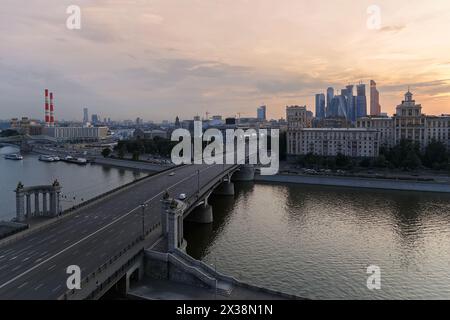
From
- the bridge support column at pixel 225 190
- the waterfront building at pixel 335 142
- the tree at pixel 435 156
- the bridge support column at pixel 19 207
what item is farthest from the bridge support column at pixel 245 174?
the bridge support column at pixel 19 207

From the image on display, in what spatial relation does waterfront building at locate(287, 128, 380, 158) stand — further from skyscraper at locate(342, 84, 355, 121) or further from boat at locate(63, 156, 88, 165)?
skyscraper at locate(342, 84, 355, 121)

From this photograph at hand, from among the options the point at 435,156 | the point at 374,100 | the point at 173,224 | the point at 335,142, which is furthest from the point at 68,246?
the point at 374,100

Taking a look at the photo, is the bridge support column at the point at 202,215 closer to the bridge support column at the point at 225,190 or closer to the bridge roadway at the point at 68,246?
the bridge roadway at the point at 68,246

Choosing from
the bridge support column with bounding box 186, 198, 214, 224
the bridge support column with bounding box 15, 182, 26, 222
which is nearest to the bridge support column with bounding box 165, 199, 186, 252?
the bridge support column with bounding box 15, 182, 26, 222

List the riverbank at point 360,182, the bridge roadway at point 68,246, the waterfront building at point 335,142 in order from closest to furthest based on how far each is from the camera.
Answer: the bridge roadway at point 68,246, the riverbank at point 360,182, the waterfront building at point 335,142

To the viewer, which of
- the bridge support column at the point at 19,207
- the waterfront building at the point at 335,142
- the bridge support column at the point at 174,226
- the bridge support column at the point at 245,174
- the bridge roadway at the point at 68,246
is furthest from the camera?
the waterfront building at the point at 335,142

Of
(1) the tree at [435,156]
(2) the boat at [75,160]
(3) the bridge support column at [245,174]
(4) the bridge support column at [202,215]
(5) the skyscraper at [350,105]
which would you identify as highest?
(5) the skyscraper at [350,105]
